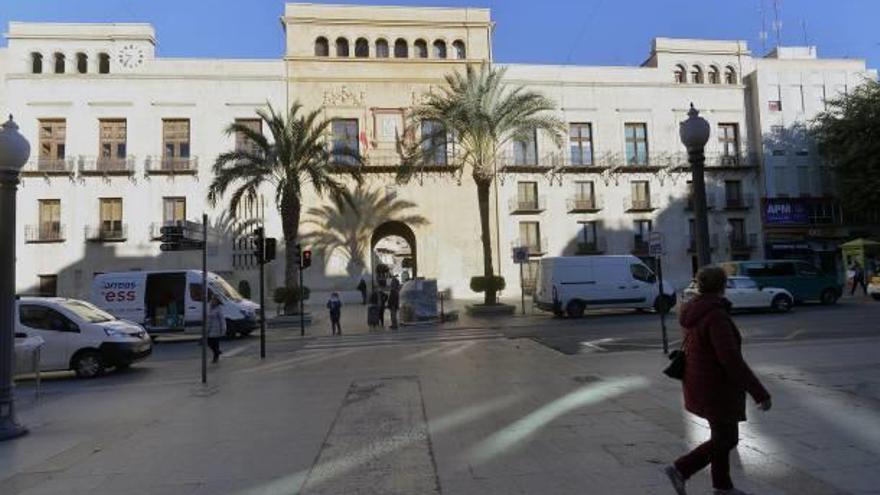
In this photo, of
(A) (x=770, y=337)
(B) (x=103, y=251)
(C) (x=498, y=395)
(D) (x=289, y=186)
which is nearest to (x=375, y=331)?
(D) (x=289, y=186)

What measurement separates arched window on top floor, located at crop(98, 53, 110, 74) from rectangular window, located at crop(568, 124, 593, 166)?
96.1 feet

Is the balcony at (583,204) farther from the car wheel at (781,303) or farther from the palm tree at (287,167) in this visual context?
the car wheel at (781,303)

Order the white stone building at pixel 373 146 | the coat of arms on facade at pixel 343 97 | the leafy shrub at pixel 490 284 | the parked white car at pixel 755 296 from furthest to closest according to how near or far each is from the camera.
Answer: the coat of arms on facade at pixel 343 97 < the white stone building at pixel 373 146 < the leafy shrub at pixel 490 284 < the parked white car at pixel 755 296

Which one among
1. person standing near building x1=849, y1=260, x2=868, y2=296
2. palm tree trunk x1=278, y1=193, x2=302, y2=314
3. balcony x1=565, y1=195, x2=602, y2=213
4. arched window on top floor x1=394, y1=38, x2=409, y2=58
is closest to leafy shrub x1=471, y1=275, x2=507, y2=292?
palm tree trunk x1=278, y1=193, x2=302, y2=314

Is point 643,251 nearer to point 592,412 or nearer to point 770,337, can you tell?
point 770,337

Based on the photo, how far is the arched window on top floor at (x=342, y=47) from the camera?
4653cm

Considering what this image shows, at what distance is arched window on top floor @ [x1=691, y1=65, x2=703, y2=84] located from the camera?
168 ft

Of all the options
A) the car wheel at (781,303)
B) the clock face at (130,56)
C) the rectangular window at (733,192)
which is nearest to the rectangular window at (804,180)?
the rectangular window at (733,192)

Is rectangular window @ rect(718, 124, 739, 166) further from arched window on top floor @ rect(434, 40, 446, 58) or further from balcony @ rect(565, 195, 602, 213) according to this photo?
arched window on top floor @ rect(434, 40, 446, 58)

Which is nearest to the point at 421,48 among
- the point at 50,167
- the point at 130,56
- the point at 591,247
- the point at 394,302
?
the point at 591,247

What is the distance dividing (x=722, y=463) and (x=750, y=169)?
160 feet

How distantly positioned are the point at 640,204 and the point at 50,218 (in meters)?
36.2

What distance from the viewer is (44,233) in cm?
4250

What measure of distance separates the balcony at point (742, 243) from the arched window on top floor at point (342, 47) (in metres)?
27.9
